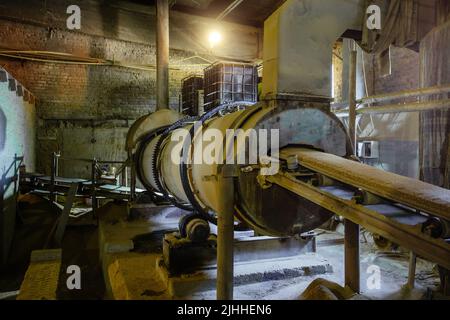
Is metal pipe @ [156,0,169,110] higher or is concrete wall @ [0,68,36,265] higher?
metal pipe @ [156,0,169,110]

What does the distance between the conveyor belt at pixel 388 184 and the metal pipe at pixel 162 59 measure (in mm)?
5719

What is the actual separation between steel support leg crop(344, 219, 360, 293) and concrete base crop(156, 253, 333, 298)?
65 cm

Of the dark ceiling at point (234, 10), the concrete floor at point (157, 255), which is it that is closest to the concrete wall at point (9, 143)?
the concrete floor at point (157, 255)

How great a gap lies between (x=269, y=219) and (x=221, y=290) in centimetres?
58

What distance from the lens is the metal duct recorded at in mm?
2295

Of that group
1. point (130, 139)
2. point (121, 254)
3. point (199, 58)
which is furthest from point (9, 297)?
point (199, 58)

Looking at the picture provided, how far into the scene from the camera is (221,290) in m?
2.23

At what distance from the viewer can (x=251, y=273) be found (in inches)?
119

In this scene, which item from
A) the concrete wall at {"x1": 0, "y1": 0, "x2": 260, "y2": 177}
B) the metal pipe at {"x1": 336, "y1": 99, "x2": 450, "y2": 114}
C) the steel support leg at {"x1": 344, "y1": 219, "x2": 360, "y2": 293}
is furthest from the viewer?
the concrete wall at {"x1": 0, "y1": 0, "x2": 260, "y2": 177}

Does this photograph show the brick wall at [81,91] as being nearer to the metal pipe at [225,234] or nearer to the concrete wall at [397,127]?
the concrete wall at [397,127]

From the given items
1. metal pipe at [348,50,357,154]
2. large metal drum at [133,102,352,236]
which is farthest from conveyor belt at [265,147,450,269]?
metal pipe at [348,50,357,154]

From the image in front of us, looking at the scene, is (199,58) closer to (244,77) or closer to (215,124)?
(244,77)

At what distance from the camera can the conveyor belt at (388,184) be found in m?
1.35

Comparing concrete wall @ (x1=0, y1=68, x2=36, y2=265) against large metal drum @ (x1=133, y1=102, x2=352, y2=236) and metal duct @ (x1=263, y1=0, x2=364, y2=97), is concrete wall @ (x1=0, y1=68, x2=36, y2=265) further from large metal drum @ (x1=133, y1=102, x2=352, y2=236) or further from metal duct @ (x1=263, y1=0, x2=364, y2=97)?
metal duct @ (x1=263, y1=0, x2=364, y2=97)
